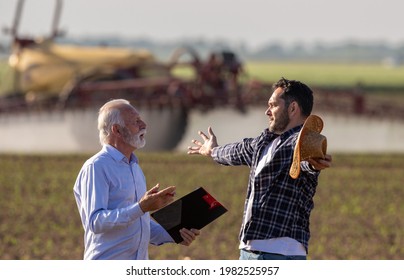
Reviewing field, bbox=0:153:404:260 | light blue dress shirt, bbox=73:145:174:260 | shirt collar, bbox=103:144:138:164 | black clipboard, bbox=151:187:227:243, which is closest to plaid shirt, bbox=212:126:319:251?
black clipboard, bbox=151:187:227:243

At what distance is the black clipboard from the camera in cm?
513

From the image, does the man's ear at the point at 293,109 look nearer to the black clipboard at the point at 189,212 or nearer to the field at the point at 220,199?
the black clipboard at the point at 189,212

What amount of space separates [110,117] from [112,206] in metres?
0.38

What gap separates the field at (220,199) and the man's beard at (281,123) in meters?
5.67

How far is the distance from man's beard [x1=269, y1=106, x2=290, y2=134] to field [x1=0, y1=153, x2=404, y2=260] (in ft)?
18.6

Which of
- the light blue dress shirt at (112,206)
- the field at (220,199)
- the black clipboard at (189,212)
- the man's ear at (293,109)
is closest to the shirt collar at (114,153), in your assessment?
the light blue dress shirt at (112,206)

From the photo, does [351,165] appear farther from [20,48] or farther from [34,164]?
[20,48]

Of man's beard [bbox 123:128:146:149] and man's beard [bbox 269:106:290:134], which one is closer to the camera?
man's beard [bbox 123:128:146:149]

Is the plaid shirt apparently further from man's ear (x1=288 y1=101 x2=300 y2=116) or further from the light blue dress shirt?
the light blue dress shirt

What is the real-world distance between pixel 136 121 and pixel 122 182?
0.88ft

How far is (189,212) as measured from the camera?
204 inches

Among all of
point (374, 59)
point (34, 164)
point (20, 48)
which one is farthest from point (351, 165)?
point (374, 59)

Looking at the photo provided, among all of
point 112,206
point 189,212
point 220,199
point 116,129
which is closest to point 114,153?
point 116,129
